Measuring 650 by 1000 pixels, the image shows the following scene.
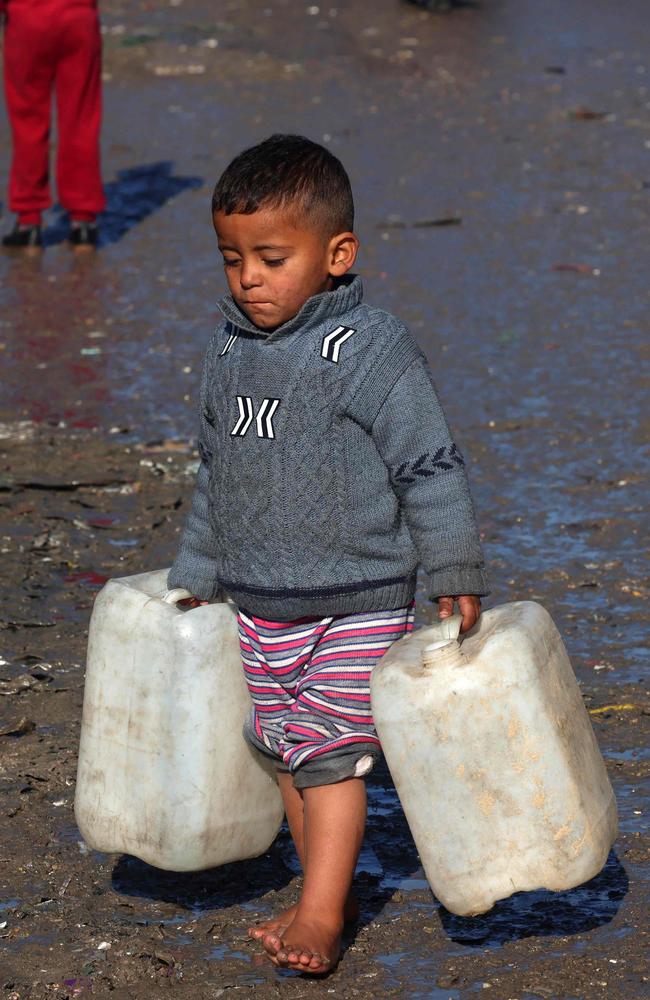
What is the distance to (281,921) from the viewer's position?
3027 mm

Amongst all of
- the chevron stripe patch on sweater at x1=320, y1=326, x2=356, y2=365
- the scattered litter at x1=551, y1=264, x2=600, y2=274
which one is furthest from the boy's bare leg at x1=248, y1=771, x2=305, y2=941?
the scattered litter at x1=551, y1=264, x2=600, y2=274

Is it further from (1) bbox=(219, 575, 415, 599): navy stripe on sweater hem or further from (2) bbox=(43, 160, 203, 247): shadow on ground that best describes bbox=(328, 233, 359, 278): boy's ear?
(2) bbox=(43, 160, 203, 247): shadow on ground

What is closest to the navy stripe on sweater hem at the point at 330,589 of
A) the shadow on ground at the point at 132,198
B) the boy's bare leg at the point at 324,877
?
the boy's bare leg at the point at 324,877

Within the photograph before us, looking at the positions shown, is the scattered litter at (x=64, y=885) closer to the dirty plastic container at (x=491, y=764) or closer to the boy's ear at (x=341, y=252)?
the dirty plastic container at (x=491, y=764)

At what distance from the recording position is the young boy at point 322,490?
116 inches

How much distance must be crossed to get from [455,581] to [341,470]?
0.26 metres

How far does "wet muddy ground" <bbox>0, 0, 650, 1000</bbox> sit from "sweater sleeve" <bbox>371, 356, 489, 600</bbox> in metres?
0.64

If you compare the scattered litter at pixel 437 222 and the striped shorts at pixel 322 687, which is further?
the scattered litter at pixel 437 222

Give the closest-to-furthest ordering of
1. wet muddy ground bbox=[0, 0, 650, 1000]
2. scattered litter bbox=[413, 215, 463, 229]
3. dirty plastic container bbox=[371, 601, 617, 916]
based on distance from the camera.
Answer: dirty plastic container bbox=[371, 601, 617, 916] → wet muddy ground bbox=[0, 0, 650, 1000] → scattered litter bbox=[413, 215, 463, 229]

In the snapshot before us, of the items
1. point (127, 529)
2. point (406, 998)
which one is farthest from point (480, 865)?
point (127, 529)

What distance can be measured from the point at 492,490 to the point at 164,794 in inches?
98.4

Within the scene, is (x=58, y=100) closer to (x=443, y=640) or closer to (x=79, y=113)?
(x=79, y=113)

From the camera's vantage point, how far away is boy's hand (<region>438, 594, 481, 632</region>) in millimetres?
2947

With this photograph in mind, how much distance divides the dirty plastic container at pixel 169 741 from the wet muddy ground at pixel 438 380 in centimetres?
16
